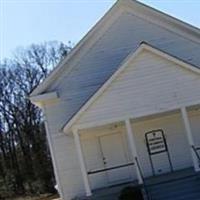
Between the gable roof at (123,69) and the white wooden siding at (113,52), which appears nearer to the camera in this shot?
the gable roof at (123,69)

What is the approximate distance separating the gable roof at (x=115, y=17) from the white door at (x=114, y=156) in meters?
3.31

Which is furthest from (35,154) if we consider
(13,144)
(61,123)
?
(61,123)

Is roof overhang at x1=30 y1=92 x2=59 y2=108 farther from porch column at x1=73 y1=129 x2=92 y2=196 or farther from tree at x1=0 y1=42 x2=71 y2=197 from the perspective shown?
tree at x1=0 y1=42 x2=71 y2=197

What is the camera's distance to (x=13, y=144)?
196 feet

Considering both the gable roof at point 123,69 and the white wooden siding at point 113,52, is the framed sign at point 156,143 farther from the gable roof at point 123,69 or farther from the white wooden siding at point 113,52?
the gable roof at point 123,69

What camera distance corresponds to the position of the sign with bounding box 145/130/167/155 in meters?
24.2

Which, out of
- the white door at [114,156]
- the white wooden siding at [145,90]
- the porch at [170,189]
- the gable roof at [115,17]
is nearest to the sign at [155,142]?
the white door at [114,156]

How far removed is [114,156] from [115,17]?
574cm

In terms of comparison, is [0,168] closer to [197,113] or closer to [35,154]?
[35,154]

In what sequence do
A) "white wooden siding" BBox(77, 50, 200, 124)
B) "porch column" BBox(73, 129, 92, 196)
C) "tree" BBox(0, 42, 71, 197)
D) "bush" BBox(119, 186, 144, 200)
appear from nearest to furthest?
"bush" BBox(119, 186, 144, 200), "porch column" BBox(73, 129, 92, 196), "white wooden siding" BBox(77, 50, 200, 124), "tree" BBox(0, 42, 71, 197)

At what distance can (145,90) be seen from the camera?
2167 centimetres

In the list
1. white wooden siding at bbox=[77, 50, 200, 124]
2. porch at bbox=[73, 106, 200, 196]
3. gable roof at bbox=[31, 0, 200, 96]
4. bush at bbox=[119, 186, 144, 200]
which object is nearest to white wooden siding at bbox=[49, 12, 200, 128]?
gable roof at bbox=[31, 0, 200, 96]

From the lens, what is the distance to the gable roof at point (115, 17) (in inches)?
959

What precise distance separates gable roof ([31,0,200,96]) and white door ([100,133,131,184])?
3.31m
